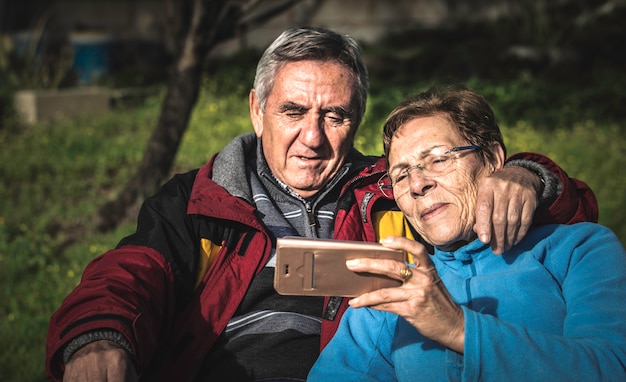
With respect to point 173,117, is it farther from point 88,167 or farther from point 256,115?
point 256,115

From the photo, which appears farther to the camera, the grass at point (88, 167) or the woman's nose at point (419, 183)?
the grass at point (88, 167)

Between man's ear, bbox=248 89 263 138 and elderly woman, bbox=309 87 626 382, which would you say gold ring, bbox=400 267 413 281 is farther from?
man's ear, bbox=248 89 263 138

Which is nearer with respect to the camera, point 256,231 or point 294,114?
point 256,231

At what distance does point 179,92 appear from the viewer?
6742 millimetres

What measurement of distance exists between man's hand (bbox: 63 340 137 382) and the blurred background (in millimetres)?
1740

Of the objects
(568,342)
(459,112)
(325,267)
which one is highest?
(459,112)

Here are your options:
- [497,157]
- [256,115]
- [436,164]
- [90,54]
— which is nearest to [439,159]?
[436,164]

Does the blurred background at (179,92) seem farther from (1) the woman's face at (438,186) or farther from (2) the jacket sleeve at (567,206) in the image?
(2) the jacket sleeve at (567,206)

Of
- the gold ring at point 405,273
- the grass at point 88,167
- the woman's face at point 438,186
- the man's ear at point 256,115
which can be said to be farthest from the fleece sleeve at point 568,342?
the grass at point 88,167

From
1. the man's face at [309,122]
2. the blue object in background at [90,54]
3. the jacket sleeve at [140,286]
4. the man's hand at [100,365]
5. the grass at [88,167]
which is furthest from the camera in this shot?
the blue object in background at [90,54]

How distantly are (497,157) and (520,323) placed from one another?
67 cm

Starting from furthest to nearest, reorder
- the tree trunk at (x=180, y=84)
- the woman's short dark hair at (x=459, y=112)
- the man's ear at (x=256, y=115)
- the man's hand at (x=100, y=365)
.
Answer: the tree trunk at (x=180, y=84)
the man's ear at (x=256, y=115)
the woman's short dark hair at (x=459, y=112)
the man's hand at (x=100, y=365)

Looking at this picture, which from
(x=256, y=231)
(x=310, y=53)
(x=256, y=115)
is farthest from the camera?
(x=256, y=115)

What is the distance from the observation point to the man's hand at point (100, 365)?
2260mm
